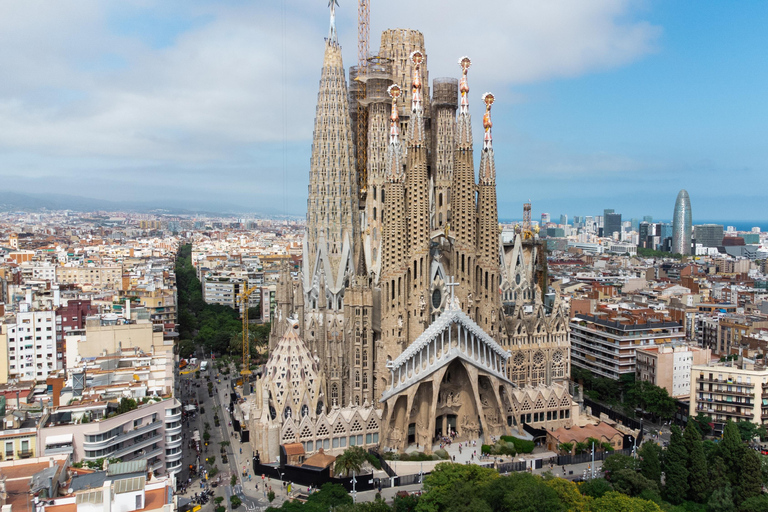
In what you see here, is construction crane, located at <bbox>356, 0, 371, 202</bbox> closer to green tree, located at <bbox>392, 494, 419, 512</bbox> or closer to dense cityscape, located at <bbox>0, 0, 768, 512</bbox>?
dense cityscape, located at <bbox>0, 0, 768, 512</bbox>

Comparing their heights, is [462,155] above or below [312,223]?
above

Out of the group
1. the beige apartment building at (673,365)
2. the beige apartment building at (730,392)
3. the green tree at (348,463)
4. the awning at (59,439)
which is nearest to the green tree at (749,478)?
the beige apartment building at (730,392)

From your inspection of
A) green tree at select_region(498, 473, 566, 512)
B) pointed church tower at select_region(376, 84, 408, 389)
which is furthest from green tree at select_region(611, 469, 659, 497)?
pointed church tower at select_region(376, 84, 408, 389)

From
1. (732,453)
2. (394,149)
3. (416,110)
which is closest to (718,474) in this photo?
(732,453)

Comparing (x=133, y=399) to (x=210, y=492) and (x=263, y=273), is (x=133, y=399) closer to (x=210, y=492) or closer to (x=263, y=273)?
(x=210, y=492)

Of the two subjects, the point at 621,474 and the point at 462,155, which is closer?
the point at 621,474

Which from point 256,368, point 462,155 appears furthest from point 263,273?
point 462,155
